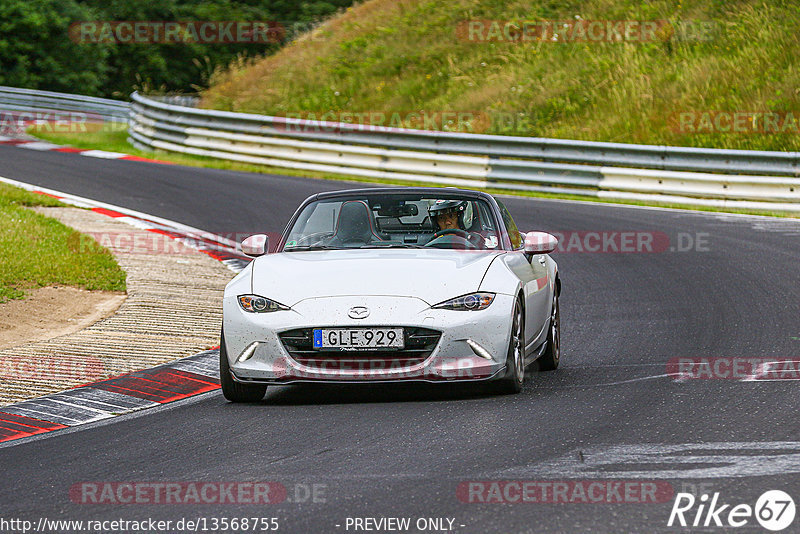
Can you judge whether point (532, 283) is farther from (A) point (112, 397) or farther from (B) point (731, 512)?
(B) point (731, 512)

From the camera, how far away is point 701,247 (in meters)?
15.9

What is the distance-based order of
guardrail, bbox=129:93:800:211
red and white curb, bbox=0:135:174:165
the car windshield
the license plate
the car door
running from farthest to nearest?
red and white curb, bbox=0:135:174:165, guardrail, bbox=129:93:800:211, the car windshield, the car door, the license plate

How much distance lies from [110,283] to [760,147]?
14385 millimetres

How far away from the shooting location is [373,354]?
749cm

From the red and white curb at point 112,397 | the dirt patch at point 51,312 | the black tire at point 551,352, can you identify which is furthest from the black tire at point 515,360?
the dirt patch at point 51,312

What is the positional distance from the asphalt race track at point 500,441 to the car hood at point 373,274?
70cm

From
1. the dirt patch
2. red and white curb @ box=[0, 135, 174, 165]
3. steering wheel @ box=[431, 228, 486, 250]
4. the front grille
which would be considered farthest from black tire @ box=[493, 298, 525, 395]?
red and white curb @ box=[0, 135, 174, 165]

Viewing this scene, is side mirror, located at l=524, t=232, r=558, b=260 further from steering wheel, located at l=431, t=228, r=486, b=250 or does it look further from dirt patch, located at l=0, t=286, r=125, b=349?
dirt patch, located at l=0, t=286, r=125, b=349

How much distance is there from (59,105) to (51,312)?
28.1m

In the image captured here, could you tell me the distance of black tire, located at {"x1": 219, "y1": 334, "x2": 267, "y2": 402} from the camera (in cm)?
788

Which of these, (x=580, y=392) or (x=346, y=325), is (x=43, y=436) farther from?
(x=580, y=392)

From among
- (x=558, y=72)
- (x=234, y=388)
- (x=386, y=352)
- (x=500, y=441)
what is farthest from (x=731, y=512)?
(x=558, y=72)

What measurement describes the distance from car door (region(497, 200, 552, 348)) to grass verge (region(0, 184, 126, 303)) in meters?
4.95

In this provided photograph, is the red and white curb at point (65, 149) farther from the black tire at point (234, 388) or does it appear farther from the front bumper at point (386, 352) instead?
the front bumper at point (386, 352)
